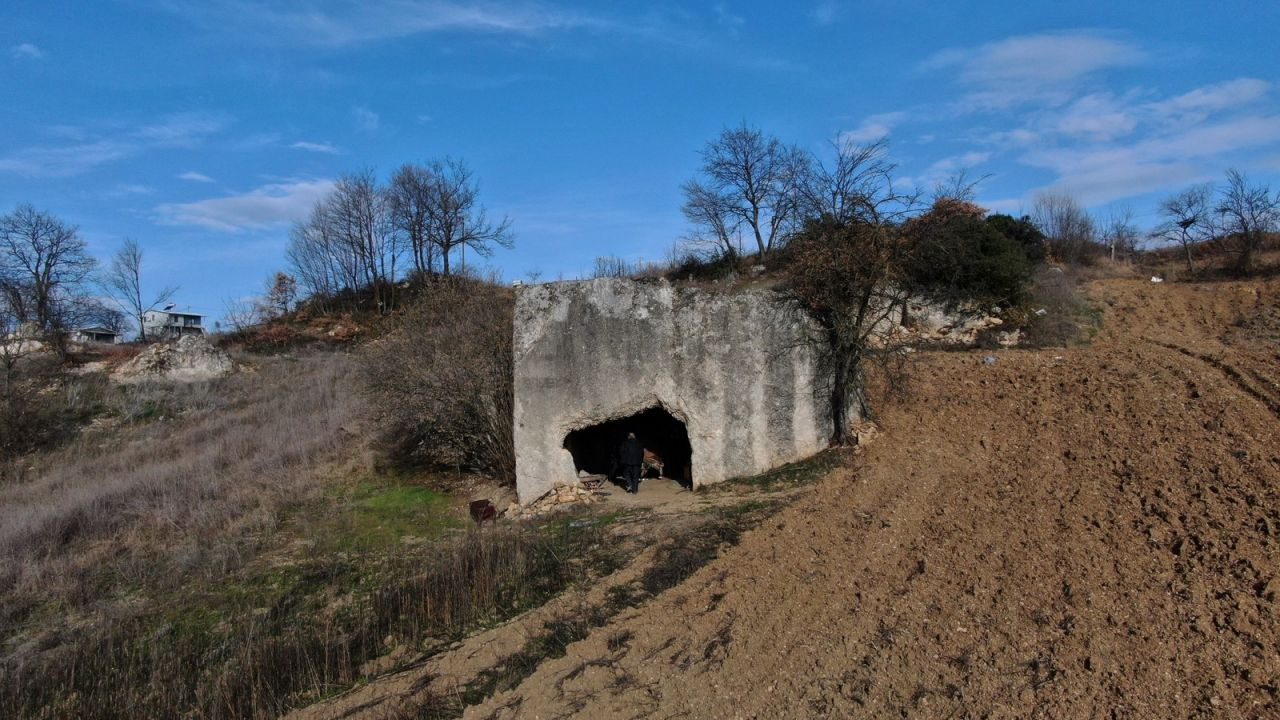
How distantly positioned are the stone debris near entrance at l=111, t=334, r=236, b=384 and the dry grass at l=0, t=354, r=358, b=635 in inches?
81.3

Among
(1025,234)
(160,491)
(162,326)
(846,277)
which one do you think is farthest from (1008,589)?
(162,326)

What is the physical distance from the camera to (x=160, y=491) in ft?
47.5

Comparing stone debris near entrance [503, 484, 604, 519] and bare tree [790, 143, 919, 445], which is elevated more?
bare tree [790, 143, 919, 445]

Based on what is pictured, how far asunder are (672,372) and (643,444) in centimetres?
302

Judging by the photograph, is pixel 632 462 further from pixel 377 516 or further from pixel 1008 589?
pixel 1008 589

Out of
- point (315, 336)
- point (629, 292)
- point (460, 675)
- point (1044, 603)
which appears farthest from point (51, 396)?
point (1044, 603)

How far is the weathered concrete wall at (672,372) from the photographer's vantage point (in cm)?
1169

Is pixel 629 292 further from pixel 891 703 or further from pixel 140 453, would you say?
pixel 140 453

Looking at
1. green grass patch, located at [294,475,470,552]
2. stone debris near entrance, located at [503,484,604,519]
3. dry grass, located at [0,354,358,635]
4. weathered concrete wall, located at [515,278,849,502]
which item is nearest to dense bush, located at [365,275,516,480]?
green grass patch, located at [294,475,470,552]

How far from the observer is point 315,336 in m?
34.5

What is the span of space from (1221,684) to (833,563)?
319cm

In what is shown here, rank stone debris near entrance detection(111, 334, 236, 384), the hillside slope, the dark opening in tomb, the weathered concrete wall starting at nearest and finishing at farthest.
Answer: the hillside slope
the weathered concrete wall
the dark opening in tomb
stone debris near entrance detection(111, 334, 236, 384)

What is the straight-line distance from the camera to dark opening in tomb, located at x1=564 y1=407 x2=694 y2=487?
539 inches

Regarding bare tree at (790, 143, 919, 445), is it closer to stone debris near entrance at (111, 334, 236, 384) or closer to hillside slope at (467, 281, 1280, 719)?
hillside slope at (467, 281, 1280, 719)
